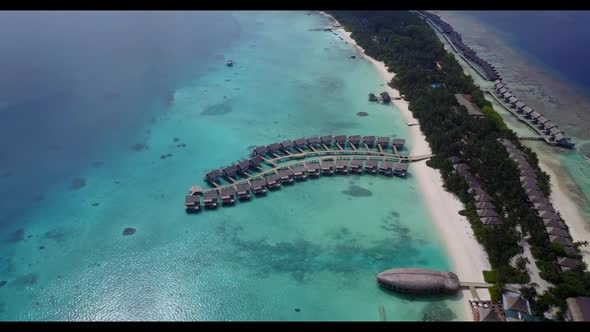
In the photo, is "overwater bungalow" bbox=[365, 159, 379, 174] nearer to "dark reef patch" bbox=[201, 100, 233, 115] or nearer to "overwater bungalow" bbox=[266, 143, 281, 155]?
"overwater bungalow" bbox=[266, 143, 281, 155]

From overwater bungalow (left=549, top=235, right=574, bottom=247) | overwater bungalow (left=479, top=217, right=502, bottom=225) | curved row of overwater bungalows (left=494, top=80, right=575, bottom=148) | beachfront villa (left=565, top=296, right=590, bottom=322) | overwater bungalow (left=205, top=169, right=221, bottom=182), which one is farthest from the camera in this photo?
curved row of overwater bungalows (left=494, top=80, right=575, bottom=148)

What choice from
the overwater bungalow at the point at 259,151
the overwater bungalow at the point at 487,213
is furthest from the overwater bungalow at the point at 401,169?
the overwater bungalow at the point at 259,151

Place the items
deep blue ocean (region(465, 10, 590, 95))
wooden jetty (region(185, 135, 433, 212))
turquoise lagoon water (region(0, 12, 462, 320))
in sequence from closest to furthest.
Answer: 1. turquoise lagoon water (region(0, 12, 462, 320))
2. wooden jetty (region(185, 135, 433, 212))
3. deep blue ocean (region(465, 10, 590, 95))

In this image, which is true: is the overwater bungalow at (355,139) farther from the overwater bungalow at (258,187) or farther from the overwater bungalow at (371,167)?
the overwater bungalow at (258,187)

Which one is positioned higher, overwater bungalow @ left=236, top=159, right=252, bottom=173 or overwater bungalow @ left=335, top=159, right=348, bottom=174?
overwater bungalow @ left=335, top=159, right=348, bottom=174

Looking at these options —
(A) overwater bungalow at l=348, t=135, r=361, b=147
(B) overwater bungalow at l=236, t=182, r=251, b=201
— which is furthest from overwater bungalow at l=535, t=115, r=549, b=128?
(B) overwater bungalow at l=236, t=182, r=251, b=201

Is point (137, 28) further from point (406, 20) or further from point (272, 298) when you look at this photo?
point (272, 298)
